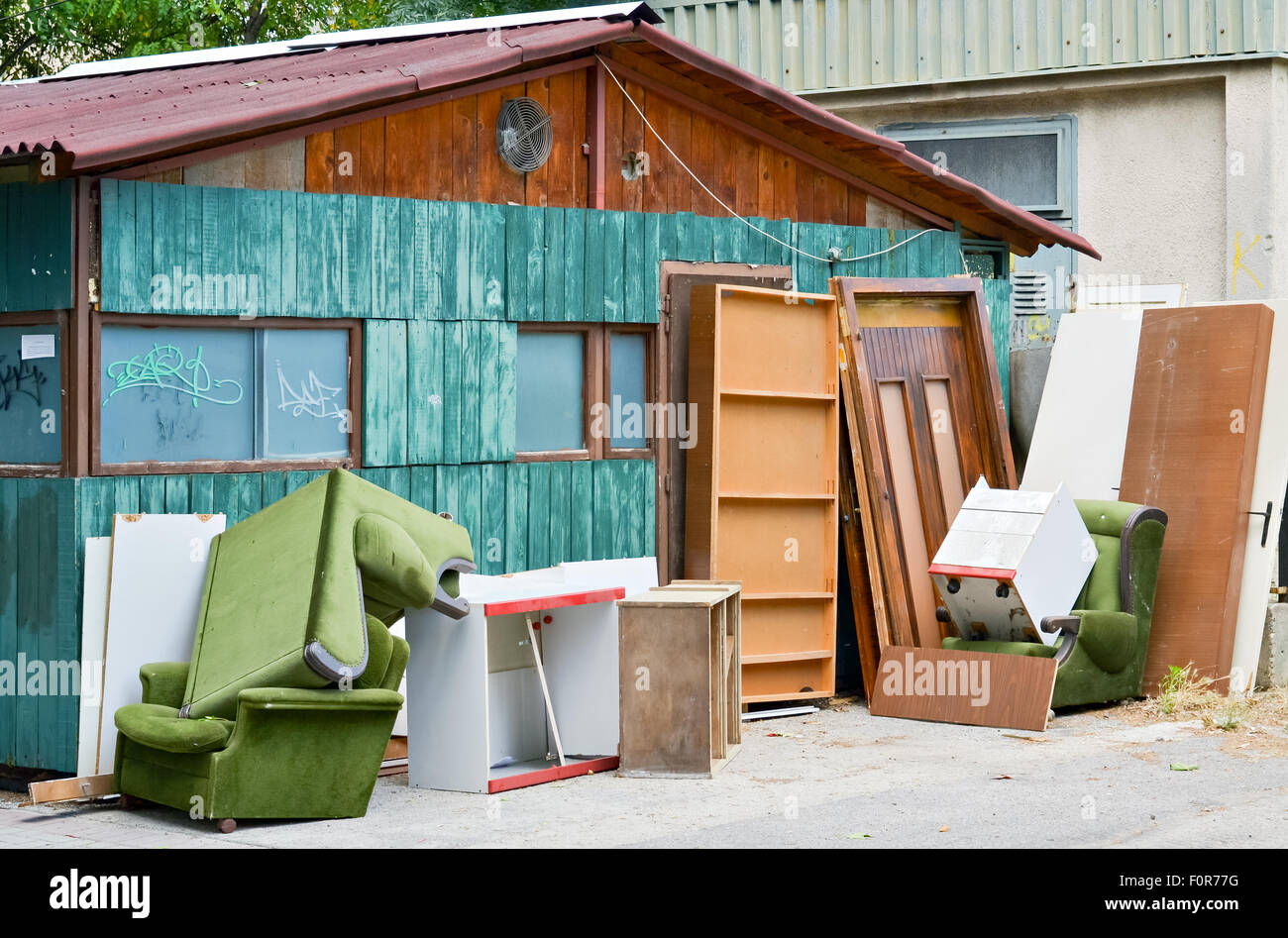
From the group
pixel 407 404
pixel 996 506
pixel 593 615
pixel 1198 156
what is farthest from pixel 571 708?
pixel 1198 156

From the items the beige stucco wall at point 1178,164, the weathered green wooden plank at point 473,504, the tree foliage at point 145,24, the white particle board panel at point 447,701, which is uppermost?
the tree foliage at point 145,24

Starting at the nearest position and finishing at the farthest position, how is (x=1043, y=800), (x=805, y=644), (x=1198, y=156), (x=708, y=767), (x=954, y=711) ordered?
(x=1043, y=800), (x=708, y=767), (x=954, y=711), (x=805, y=644), (x=1198, y=156)

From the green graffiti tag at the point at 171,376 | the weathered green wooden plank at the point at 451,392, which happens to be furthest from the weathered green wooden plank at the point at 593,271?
the green graffiti tag at the point at 171,376

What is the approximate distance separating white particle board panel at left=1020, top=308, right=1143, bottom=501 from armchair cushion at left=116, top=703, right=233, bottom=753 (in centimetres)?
616

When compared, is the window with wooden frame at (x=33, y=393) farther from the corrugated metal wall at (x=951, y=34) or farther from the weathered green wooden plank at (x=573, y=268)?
the corrugated metal wall at (x=951, y=34)

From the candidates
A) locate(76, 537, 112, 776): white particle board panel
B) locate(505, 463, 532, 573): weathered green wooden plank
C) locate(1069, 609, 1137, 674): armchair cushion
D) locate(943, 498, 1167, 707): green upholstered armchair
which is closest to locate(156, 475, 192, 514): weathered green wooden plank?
locate(76, 537, 112, 776): white particle board panel

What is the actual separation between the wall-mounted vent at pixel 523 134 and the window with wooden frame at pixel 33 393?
287cm

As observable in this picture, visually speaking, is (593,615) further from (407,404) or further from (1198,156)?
(1198,156)

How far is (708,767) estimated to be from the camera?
7.86m

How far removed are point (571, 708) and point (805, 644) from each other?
236 cm

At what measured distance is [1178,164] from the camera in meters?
14.3

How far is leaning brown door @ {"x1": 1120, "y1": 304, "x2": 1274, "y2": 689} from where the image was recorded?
990 centimetres

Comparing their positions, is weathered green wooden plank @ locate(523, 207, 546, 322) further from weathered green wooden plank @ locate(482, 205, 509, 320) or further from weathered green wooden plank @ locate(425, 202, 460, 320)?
weathered green wooden plank @ locate(425, 202, 460, 320)

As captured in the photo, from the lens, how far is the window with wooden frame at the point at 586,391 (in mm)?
9352
